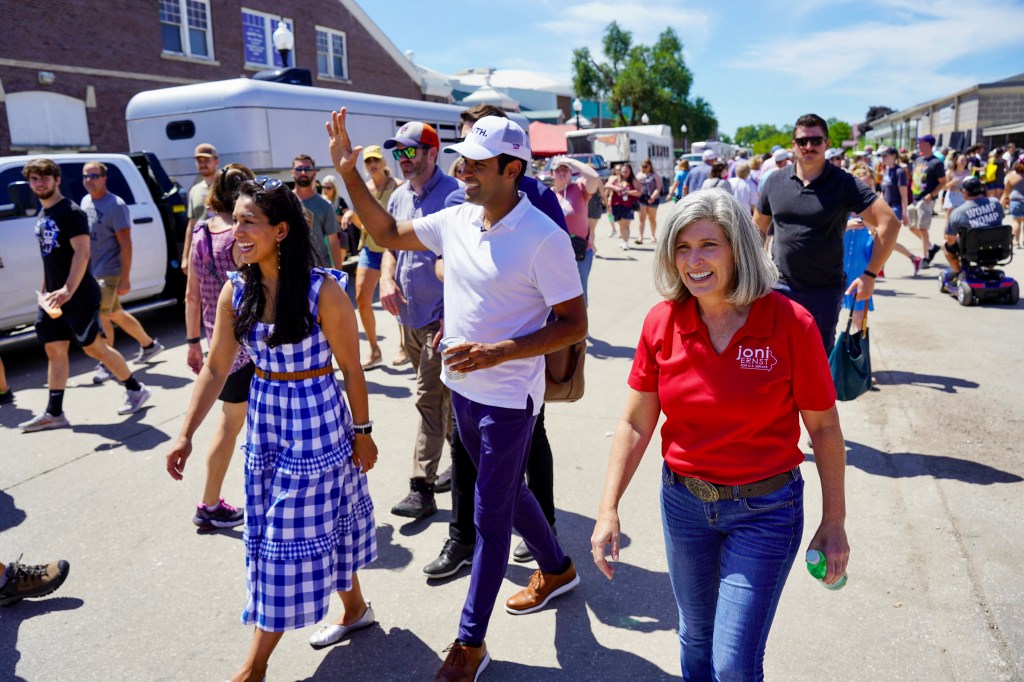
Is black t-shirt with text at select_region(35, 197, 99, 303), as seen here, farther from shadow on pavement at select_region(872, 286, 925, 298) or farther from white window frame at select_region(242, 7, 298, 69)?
white window frame at select_region(242, 7, 298, 69)

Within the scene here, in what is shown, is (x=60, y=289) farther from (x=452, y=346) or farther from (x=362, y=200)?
(x=452, y=346)

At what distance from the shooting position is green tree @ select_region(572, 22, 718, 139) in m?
65.4

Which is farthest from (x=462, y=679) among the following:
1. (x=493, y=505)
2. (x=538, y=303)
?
(x=538, y=303)

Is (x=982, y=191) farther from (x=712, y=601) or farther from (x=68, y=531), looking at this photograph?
(x=68, y=531)

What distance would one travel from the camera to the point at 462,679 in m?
2.83

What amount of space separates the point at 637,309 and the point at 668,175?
32514 millimetres

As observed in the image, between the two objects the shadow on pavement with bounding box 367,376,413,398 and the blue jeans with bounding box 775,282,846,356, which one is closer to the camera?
the blue jeans with bounding box 775,282,846,356

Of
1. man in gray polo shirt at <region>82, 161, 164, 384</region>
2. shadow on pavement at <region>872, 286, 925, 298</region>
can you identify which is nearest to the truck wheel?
shadow on pavement at <region>872, 286, 925, 298</region>

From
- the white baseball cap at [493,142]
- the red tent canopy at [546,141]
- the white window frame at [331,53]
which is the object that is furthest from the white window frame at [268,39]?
the white baseball cap at [493,142]

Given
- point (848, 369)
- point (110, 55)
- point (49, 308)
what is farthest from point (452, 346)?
point (110, 55)

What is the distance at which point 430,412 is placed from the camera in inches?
169

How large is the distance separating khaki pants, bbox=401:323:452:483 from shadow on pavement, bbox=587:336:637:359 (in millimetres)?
3596

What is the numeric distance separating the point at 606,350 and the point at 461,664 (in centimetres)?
534

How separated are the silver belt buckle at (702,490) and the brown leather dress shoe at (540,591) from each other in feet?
4.57
